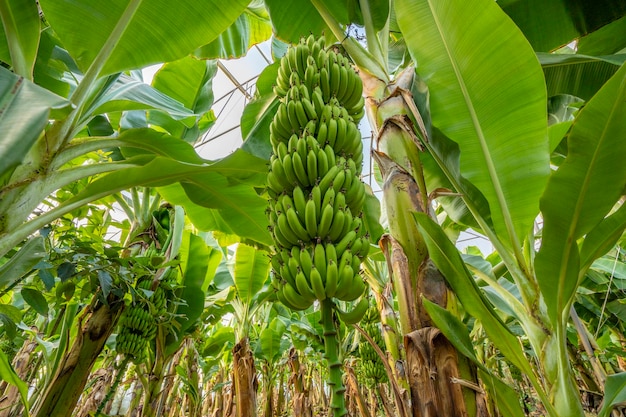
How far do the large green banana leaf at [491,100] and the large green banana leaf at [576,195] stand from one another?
126 mm

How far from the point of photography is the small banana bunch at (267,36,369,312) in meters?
0.80

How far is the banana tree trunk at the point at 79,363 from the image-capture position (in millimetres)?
1043

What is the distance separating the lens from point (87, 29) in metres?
0.90

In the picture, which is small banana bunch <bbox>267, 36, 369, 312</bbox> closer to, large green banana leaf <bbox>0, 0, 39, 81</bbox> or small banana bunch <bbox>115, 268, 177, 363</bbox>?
large green banana leaf <bbox>0, 0, 39, 81</bbox>

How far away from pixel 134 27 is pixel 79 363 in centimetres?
107

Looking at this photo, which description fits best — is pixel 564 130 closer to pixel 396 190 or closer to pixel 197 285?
pixel 396 190

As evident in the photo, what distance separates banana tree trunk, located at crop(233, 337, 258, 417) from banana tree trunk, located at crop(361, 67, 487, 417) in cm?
132

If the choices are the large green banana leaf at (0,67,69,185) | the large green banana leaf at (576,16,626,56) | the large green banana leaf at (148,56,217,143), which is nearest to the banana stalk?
the large green banana leaf at (0,67,69,185)

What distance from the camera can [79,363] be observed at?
1090 millimetres

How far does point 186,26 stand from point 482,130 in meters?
0.98

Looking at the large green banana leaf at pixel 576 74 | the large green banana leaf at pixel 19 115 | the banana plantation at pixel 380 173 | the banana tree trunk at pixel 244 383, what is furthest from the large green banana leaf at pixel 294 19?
the banana tree trunk at pixel 244 383

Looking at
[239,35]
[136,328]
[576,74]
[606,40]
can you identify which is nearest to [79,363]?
[136,328]

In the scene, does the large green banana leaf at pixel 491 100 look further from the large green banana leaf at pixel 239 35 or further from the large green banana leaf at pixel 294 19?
the large green banana leaf at pixel 239 35

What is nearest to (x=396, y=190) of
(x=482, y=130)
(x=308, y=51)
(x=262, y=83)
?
(x=482, y=130)
